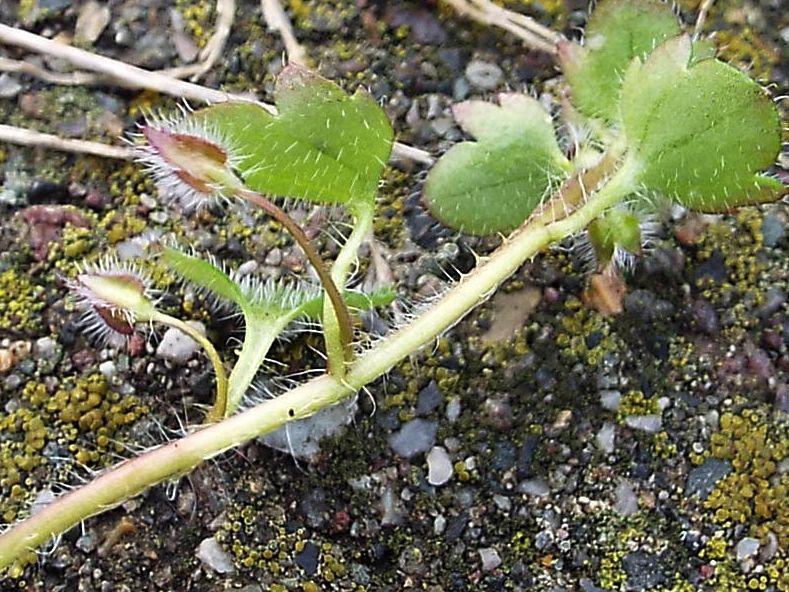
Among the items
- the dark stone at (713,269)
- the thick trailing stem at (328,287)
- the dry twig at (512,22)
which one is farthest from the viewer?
the dry twig at (512,22)

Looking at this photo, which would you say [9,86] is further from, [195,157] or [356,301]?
[356,301]

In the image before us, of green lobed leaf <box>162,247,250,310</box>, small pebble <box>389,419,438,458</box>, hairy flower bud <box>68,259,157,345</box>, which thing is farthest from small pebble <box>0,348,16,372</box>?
small pebble <box>389,419,438,458</box>

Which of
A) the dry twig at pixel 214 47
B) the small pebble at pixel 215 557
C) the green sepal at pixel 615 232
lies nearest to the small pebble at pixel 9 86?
the dry twig at pixel 214 47

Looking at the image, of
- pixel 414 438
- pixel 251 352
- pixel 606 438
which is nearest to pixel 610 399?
pixel 606 438

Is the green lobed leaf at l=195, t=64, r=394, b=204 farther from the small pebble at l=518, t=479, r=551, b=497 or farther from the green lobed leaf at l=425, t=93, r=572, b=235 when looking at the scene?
the small pebble at l=518, t=479, r=551, b=497

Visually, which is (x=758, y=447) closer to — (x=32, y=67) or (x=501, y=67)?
(x=501, y=67)

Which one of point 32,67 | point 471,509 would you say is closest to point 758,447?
point 471,509

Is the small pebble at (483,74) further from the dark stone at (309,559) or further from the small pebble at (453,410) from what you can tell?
the dark stone at (309,559)
